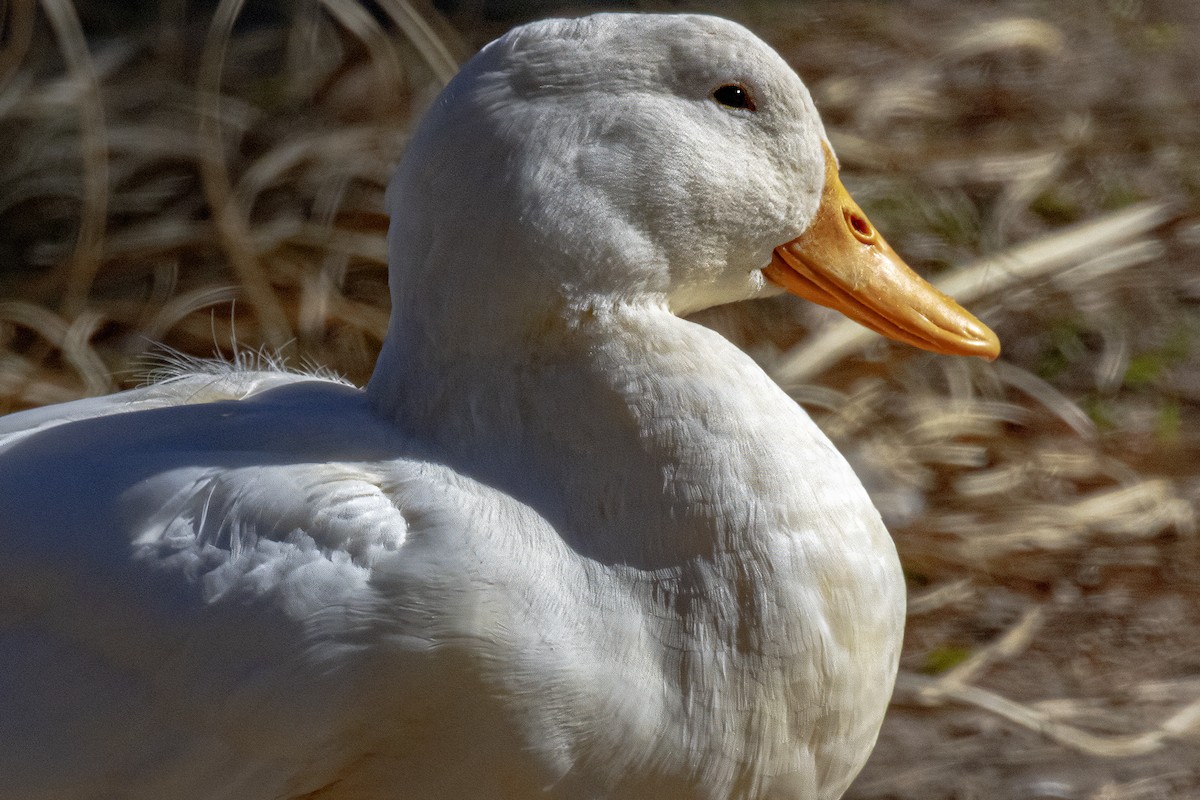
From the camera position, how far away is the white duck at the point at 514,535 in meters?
Answer: 1.28

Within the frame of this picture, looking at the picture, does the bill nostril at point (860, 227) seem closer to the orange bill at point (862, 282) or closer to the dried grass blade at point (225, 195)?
the orange bill at point (862, 282)

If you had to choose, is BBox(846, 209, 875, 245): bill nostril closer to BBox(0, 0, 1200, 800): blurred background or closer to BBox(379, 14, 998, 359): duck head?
BBox(379, 14, 998, 359): duck head

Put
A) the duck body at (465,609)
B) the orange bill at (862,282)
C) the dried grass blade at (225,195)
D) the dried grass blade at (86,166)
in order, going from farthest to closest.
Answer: the dried grass blade at (86,166) < the dried grass blade at (225,195) < the orange bill at (862,282) < the duck body at (465,609)

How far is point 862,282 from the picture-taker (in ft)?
5.29

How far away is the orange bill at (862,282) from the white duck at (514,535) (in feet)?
0.40

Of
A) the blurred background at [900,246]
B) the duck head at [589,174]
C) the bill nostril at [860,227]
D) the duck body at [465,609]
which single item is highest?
the duck head at [589,174]

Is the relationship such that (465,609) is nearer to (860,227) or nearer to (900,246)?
(860,227)

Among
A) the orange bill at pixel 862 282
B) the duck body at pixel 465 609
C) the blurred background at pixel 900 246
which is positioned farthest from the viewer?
the blurred background at pixel 900 246

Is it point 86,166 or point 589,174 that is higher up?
point 589,174

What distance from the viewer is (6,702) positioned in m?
1.38

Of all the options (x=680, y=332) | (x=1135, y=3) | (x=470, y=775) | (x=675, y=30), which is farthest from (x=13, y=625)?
(x=1135, y=3)

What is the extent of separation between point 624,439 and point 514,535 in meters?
0.14

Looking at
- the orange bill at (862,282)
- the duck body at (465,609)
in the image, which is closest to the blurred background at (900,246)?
the orange bill at (862,282)

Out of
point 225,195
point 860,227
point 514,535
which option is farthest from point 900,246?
point 514,535
